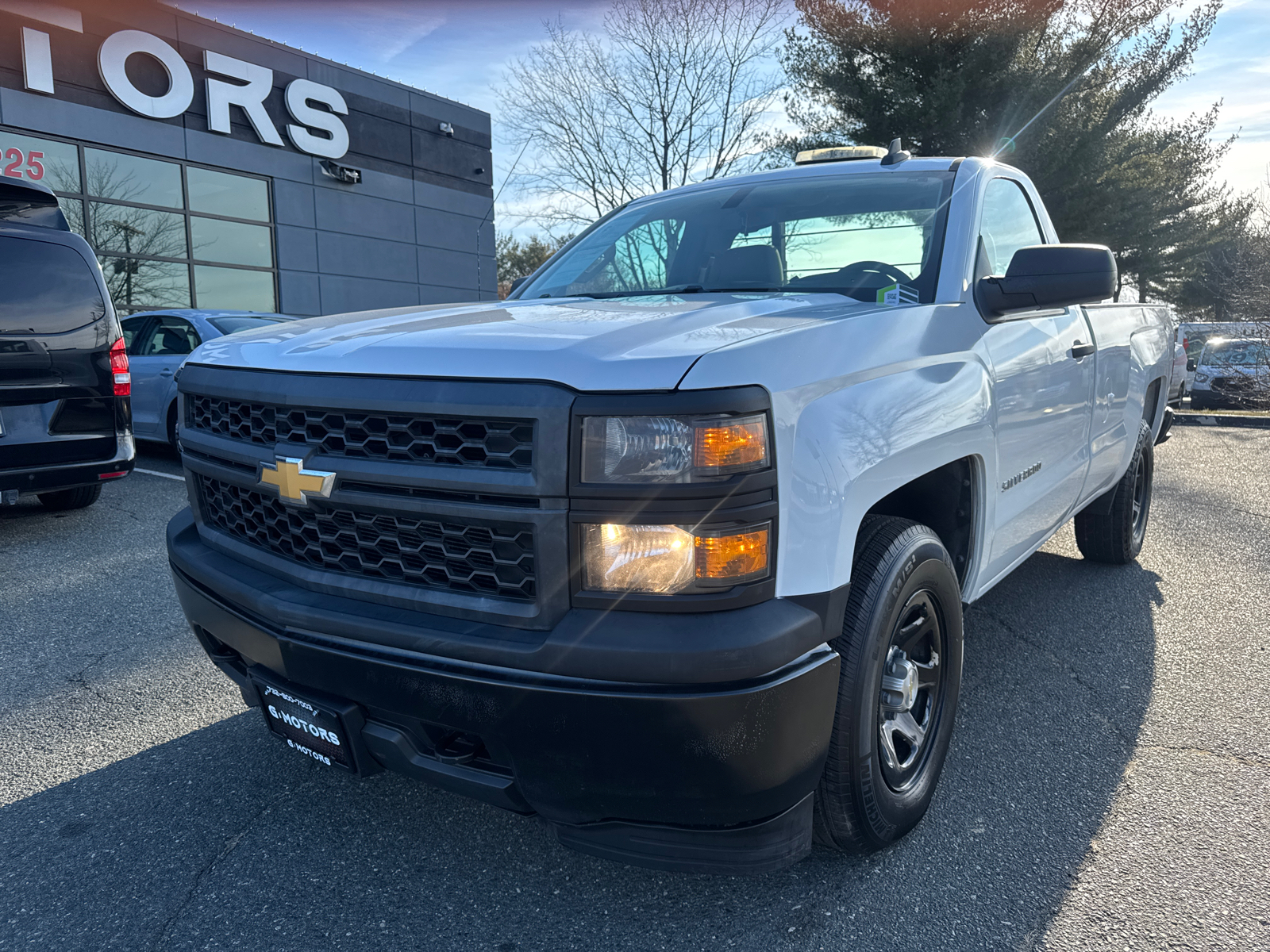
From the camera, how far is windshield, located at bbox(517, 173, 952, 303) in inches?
110

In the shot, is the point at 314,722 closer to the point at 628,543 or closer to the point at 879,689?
the point at 628,543

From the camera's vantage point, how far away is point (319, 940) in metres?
1.97

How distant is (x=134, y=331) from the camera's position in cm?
910

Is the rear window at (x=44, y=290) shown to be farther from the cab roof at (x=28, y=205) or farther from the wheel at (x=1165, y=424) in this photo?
the wheel at (x=1165, y=424)

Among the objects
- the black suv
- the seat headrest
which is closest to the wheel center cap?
the seat headrest

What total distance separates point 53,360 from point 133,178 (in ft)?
38.5

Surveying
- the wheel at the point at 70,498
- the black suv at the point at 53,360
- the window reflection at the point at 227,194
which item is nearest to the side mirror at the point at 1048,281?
the black suv at the point at 53,360

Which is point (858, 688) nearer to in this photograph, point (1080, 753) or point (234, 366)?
point (1080, 753)

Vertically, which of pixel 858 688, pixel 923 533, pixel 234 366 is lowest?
pixel 858 688

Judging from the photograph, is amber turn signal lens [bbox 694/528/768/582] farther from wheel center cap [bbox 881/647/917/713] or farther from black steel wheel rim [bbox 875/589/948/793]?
wheel center cap [bbox 881/647/917/713]

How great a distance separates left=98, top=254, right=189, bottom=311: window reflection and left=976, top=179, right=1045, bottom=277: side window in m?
14.6

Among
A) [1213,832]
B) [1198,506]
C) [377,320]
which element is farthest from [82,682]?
[1198,506]

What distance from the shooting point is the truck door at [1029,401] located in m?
2.72

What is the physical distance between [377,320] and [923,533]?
59.3 inches
